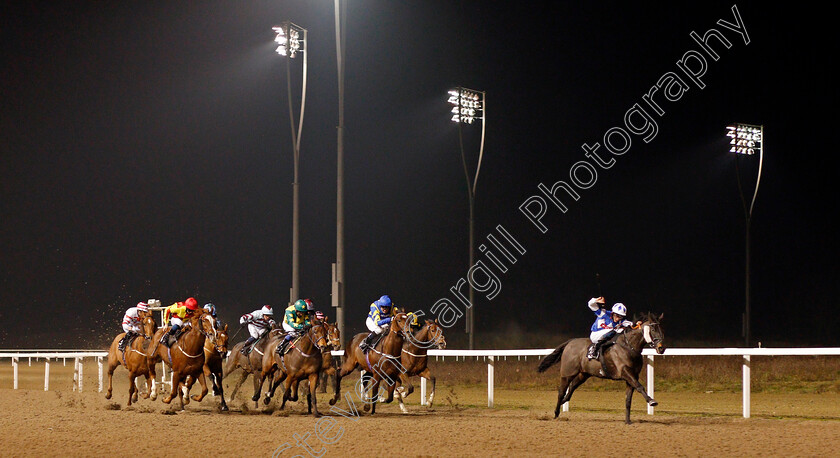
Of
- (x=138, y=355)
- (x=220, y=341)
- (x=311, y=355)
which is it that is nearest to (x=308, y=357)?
(x=311, y=355)

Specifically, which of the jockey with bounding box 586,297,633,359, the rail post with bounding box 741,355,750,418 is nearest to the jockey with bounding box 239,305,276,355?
the jockey with bounding box 586,297,633,359

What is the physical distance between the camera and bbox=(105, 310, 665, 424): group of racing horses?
11.7 metres

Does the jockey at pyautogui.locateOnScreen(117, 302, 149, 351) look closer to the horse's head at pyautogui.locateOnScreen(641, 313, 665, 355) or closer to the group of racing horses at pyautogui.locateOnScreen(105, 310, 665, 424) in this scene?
the group of racing horses at pyautogui.locateOnScreen(105, 310, 665, 424)

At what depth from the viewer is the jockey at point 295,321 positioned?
515 inches

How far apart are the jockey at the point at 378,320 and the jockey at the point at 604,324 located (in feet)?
10.3

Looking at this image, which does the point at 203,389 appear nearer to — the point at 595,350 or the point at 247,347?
the point at 247,347

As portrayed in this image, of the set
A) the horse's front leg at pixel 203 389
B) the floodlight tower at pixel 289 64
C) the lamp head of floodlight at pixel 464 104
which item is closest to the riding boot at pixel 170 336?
the horse's front leg at pixel 203 389

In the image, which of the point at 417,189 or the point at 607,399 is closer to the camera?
the point at 607,399

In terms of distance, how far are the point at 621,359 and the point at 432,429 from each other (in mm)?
2720

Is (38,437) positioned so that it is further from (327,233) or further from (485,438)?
(327,233)

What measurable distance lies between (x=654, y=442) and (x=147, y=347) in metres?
8.66

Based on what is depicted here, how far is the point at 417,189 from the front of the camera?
54.1 metres

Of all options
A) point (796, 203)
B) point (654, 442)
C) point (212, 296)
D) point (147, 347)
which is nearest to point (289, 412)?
point (147, 347)

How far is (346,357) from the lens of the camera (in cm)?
1415
